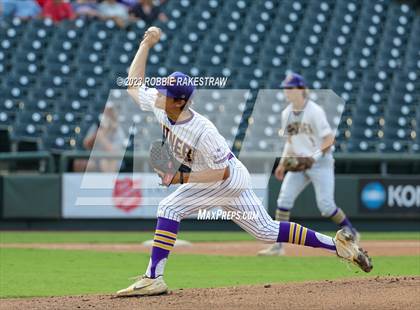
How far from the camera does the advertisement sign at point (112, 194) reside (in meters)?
14.5

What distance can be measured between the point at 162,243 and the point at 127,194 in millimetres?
8008

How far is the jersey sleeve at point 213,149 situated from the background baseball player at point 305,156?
166 inches

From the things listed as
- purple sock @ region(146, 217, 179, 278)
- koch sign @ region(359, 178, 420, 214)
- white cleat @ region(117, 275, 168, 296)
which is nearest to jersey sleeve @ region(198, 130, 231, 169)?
purple sock @ region(146, 217, 179, 278)

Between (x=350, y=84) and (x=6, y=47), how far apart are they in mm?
7674

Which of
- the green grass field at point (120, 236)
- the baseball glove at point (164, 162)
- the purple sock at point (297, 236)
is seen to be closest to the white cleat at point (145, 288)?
the baseball glove at point (164, 162)

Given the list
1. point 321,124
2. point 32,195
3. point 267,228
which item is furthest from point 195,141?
point 32,195

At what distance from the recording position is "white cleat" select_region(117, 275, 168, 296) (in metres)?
6.62

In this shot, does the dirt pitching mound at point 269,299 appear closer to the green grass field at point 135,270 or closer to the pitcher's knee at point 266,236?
the pitcher's knee at point 266,236

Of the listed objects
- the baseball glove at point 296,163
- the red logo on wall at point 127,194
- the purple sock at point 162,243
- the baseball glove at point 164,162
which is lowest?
the purple sock at point 162,243

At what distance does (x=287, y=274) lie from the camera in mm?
9000

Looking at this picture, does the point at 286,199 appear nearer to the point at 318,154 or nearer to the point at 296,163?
the point at 296,163

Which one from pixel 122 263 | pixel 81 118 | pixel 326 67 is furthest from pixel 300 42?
pixel 122 263

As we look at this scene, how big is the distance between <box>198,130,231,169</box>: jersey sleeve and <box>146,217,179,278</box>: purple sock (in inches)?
22.9

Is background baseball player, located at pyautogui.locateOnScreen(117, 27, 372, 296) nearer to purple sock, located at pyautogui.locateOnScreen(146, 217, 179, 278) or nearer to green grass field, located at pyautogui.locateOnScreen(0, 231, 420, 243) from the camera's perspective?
purple sock, located at pyautogui.locateOnScreen(146, 217, 179, 278)
